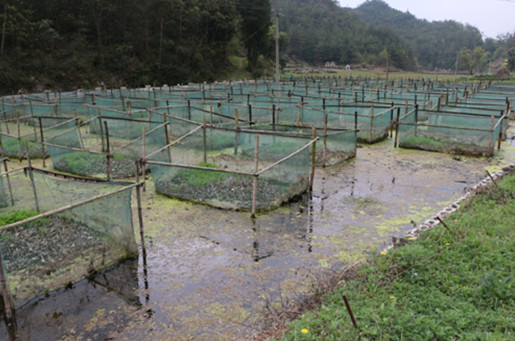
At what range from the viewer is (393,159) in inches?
471

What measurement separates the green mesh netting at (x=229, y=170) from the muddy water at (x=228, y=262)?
11.1 inches

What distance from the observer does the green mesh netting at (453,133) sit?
12.0m

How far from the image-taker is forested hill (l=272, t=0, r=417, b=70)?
91062mm

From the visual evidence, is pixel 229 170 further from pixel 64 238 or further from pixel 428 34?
pixel 428 34

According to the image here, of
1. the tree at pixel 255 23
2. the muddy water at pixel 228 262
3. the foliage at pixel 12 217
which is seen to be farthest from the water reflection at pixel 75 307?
the tree at pixel 255 23

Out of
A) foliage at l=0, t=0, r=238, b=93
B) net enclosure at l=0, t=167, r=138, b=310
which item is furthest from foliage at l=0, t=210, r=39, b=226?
foliage at l=0, t=0, r=238, b=93

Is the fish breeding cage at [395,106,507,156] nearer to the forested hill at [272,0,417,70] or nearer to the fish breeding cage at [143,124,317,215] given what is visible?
the fish breeding cage at [143,124,317,215]

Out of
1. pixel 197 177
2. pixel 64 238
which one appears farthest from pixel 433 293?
pixel 197 177

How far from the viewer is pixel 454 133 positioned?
12.5 m

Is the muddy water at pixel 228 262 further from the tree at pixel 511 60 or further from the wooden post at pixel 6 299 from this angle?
the tree at pixel 511 60

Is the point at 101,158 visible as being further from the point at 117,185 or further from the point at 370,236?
the point at 370,236

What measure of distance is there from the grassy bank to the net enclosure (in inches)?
114

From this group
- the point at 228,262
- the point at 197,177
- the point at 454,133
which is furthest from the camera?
the point at 454,133

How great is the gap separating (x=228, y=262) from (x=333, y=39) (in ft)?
323
